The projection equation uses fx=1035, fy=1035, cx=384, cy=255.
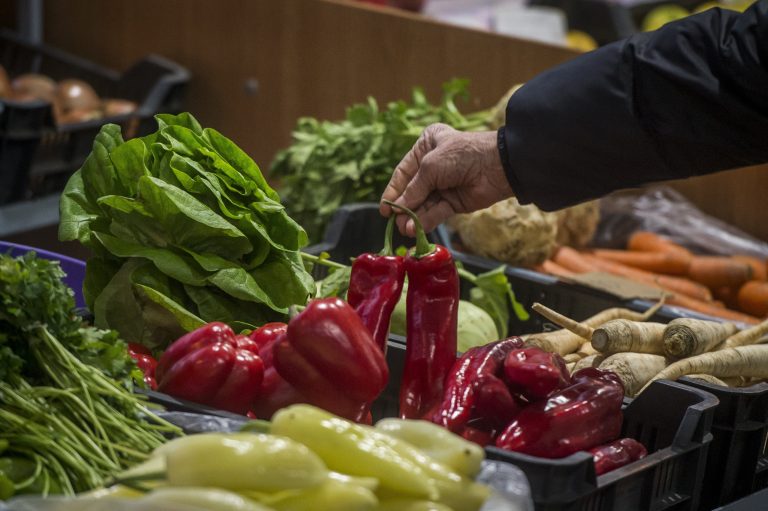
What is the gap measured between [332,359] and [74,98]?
2752 mm

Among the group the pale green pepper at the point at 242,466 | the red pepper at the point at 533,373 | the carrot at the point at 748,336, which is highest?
the pale green pepper at the point at 242,466

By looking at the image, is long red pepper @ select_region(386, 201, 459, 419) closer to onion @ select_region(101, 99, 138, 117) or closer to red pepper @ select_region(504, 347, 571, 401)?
red pepper @ select_region(504, 347, 571, 401)

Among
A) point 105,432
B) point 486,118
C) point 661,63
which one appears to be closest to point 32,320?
point 105,432

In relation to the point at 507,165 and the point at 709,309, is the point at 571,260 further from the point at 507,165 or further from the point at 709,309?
the point at 507,165

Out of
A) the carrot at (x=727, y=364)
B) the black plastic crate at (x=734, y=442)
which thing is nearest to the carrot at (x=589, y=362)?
the carrot at (x=727, y=364)

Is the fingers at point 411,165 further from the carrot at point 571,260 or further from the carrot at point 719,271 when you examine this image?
the carrot at point 719,271

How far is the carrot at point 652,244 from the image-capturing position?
10.1 ft

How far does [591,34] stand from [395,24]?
2062 mm

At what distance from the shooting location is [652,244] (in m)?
3.11

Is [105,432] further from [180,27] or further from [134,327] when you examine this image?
[180,27]

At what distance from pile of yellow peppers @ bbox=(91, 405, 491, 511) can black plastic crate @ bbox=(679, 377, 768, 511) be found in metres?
0.67

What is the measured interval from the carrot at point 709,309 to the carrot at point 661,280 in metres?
0.05

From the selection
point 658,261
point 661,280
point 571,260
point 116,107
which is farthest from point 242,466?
point 116,107

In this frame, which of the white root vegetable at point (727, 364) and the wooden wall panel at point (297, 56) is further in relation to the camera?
the wooden wall panel at point (297, 56)
